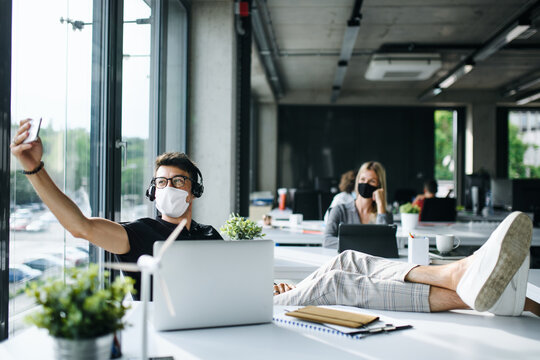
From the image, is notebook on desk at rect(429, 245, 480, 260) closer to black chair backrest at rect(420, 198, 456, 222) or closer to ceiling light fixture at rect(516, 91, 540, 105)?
black chair backrest at rect(420, 198, 456, 222)

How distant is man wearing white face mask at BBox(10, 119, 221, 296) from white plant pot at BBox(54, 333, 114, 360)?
0.69 meters

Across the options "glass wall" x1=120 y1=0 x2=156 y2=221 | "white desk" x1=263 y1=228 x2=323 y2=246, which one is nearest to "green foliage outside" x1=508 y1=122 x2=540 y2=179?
"white desk" x1=263 y1=228 x2=323 y2=246

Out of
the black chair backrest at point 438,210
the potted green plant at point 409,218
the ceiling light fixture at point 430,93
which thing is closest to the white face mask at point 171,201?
the potted green plant at point 409,218

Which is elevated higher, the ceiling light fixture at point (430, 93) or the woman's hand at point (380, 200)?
the ceiling light fixture at point (430, 93)

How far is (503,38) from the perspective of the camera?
6.27 meters

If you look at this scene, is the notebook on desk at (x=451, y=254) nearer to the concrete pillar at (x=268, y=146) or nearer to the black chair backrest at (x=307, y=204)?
the black chair backrest at (x=307, y=204)

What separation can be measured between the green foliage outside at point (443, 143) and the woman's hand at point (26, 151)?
39.3 ft

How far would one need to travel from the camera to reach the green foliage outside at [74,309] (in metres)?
1.03

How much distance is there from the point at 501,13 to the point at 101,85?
17.9ft

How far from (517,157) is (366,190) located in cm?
1010

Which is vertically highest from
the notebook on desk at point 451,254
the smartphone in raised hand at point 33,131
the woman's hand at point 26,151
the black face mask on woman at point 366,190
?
the smartphone in raised hand at point 33,131

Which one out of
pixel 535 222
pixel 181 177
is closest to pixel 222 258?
pixel 181 177

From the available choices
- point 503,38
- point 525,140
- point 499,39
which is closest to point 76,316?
point 503,38

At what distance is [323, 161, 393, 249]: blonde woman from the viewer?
3.79 m
